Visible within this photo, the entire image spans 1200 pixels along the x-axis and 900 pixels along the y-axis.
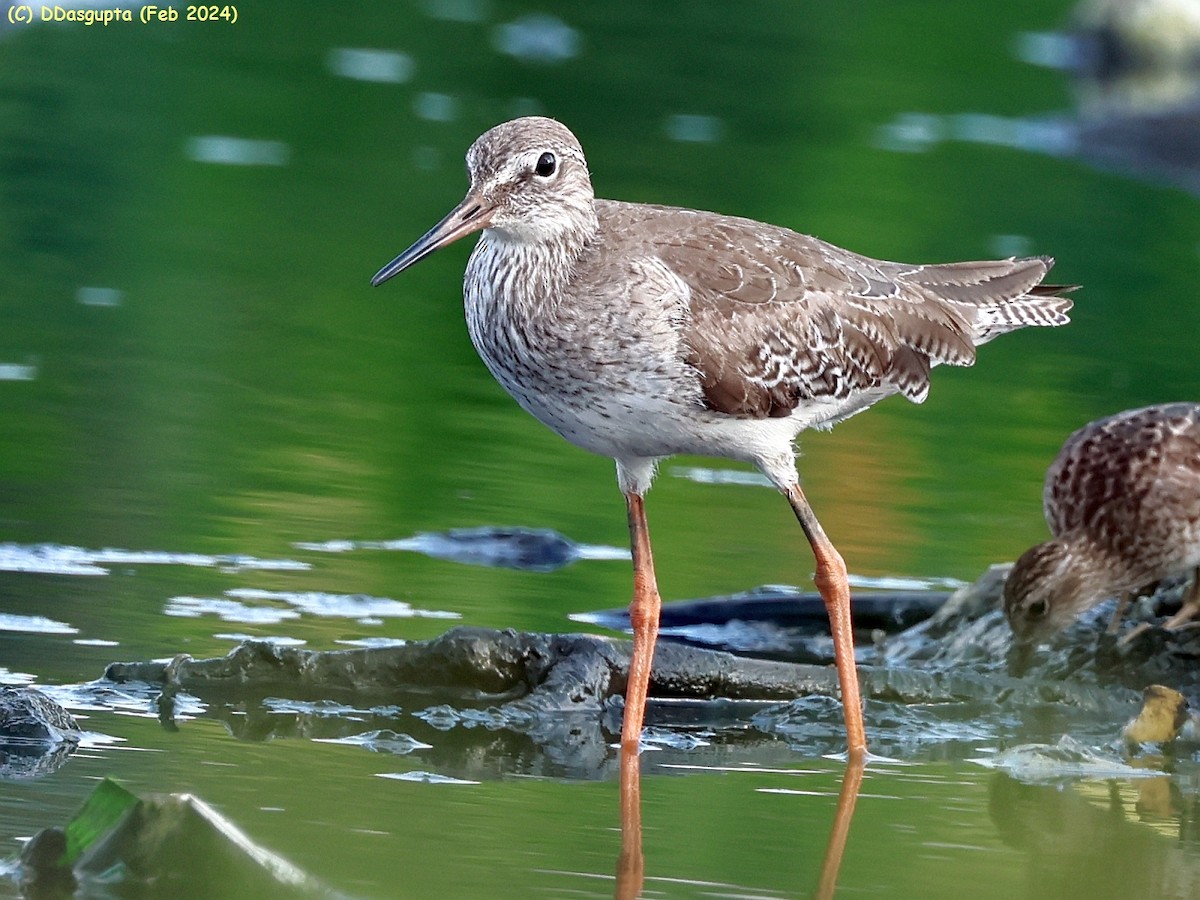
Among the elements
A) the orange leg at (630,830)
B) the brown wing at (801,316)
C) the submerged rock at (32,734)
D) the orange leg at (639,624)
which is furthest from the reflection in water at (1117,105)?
the submerged rock at (32,734)

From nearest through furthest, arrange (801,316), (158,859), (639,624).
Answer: (158,859)
(639,624)
(801,316)

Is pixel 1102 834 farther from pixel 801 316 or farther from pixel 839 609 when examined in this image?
pixel 801 316

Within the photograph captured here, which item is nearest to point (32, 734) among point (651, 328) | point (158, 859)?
point (158, 859)

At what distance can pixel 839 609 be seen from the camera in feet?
28.4

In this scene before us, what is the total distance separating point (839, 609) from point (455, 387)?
4.22 metres

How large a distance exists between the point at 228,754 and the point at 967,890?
2338 millimetres

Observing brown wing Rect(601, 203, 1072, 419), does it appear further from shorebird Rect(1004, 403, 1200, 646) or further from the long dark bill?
shorebird Rect(1004, 403, 1200, 646)

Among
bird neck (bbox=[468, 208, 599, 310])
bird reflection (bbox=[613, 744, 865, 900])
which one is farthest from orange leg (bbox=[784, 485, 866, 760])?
bird neck (bbox=[468, 208, 599, 310])

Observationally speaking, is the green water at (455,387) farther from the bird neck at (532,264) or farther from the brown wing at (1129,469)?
the bird neck at (532,264)

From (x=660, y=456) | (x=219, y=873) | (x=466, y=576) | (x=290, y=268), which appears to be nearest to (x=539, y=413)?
(x=660, y=456)

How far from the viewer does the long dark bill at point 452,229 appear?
7.89 m

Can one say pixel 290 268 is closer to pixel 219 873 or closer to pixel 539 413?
pixel 539 413

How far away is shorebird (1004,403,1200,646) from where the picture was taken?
9.41 m

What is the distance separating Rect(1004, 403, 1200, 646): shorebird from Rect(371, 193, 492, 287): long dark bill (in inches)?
113
